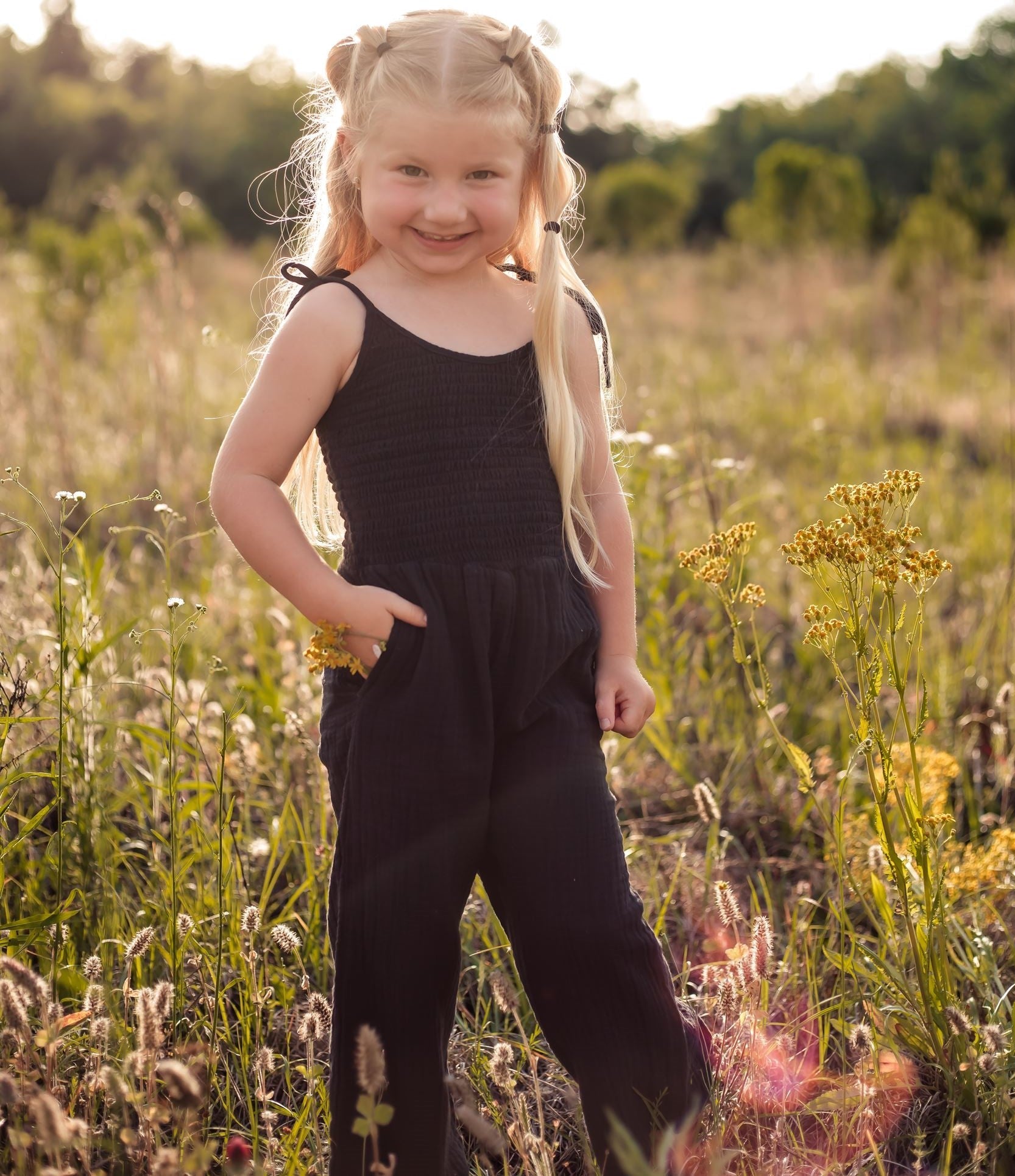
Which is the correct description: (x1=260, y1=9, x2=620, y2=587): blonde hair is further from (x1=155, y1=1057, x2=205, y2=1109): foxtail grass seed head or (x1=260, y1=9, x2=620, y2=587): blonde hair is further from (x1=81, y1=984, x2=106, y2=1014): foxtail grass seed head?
(x1=155, y1=1057, x2=205, y2=1109): foxtail grass seed head

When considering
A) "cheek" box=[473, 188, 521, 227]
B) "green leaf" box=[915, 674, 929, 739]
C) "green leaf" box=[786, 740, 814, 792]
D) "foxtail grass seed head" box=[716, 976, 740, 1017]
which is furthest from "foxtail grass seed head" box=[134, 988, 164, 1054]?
"cheek" box=[473, 188, 521, 227]

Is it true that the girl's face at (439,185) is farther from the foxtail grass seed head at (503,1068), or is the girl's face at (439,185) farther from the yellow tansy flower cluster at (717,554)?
the foxtail grass seed head at (503,1068)

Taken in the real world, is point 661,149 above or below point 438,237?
above

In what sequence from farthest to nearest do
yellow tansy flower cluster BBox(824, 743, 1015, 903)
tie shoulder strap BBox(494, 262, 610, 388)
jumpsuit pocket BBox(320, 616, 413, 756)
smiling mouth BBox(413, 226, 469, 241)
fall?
yellow tansy flower cluster BBox(824, 743, 1015, 903) → tie shoulder strap BBox(494, 262, 610, 388) → smiling mouth BBox(413, 226, 469, 241) → jumpsuit pocket BBox(320, 616, 413, 756)

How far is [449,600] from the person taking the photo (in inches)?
63.1

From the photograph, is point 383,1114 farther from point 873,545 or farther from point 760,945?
point 873,545

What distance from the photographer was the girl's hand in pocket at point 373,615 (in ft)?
5.11

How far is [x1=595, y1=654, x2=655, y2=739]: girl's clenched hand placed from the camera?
5.61 feet

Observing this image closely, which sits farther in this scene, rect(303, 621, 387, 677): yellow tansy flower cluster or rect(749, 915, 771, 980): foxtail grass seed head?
rect(749, 915, 771, 980): foxtail grass seed head

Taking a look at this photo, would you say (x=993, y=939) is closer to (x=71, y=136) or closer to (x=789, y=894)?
(x=789, y=894)

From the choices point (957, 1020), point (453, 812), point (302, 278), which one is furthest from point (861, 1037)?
point (302, 278)

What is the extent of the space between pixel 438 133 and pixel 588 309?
0.39 m

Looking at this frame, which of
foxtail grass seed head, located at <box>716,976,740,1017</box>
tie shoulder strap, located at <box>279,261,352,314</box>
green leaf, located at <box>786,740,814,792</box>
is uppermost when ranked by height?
tie shoulder strap, located at <box>279,261,352,314</box>

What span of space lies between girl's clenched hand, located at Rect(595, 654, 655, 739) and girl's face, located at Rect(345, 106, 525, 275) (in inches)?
25.5
